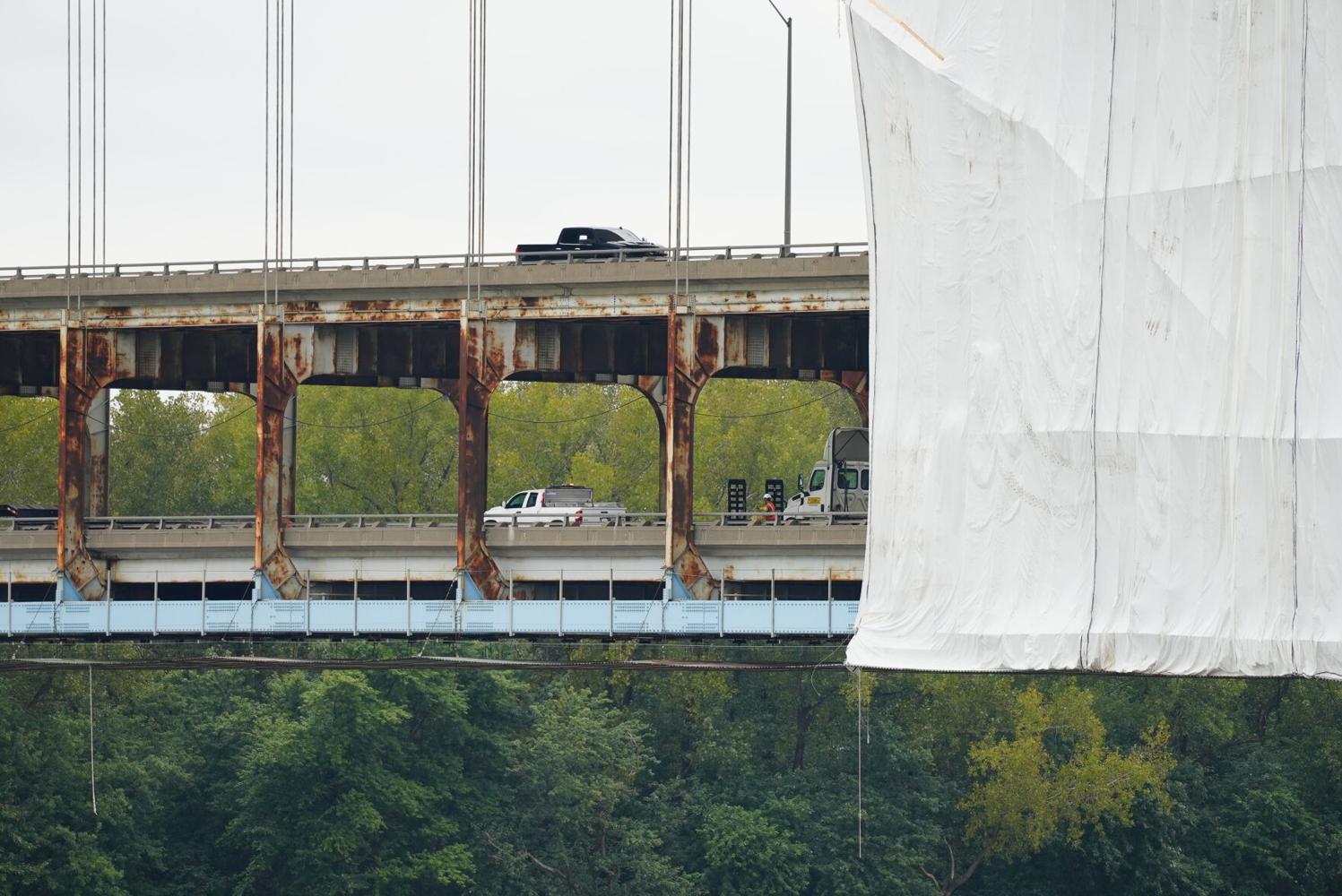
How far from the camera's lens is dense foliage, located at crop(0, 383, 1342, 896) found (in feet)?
281

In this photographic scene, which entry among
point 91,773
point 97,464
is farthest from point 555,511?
point 91,773

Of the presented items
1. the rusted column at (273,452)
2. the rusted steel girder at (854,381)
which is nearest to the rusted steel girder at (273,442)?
the rusted column at (273,452)

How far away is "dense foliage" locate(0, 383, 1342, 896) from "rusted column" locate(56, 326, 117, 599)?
16.4 m

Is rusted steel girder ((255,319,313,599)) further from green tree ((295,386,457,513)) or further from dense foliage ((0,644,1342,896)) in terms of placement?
green tree ((295,386,457,513))

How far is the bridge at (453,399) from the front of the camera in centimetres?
6419

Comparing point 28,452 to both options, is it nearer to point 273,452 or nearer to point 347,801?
point 347,801

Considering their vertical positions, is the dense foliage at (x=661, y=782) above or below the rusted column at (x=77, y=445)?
below

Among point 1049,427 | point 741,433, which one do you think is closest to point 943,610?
point 1049,427

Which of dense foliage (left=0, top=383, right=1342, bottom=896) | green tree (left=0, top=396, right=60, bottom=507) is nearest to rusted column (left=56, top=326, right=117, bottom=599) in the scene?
dense foliage (left=0, top=383, right=1342, bottom=896)

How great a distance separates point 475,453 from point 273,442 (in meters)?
6.58

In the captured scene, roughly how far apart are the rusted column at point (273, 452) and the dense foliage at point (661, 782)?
660 inches

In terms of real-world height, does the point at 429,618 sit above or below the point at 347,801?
above

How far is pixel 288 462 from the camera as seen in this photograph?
73.1 meters

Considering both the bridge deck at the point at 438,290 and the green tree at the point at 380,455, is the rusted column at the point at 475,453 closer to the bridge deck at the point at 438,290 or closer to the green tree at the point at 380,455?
the bridge deck at the point at 438,290
